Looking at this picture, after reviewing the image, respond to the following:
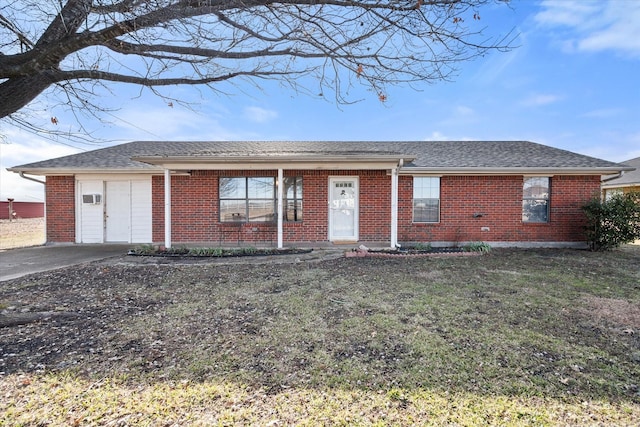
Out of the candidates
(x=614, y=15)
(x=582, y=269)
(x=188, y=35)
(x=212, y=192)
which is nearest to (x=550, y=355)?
(x=582, y=269)

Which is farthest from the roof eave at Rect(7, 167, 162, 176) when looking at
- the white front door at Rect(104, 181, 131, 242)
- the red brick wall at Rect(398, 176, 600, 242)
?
the red brick wall at Rect(398, 176, 600, 242)

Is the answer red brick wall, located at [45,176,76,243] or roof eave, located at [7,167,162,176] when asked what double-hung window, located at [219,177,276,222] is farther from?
red brick wall, located at [45,176,76,243]

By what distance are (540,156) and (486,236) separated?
11.6 feet

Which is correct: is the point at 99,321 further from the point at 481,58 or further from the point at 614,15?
the point at 614,15

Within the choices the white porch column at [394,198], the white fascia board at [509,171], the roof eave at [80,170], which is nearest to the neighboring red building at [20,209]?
the roof eave at [80,170]

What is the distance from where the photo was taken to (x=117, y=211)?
33.8 ft

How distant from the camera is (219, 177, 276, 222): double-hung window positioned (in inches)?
386

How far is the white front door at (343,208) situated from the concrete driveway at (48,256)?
647 cm

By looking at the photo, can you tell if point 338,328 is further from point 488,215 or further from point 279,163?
point 488,215

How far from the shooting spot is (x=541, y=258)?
808 cm

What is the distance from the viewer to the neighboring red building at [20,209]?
24.2 m

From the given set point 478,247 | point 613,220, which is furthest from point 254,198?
point 613,220

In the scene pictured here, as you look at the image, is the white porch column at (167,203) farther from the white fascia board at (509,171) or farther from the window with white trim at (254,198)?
the white fascia board at (509,171)

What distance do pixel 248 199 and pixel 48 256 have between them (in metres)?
5.74
